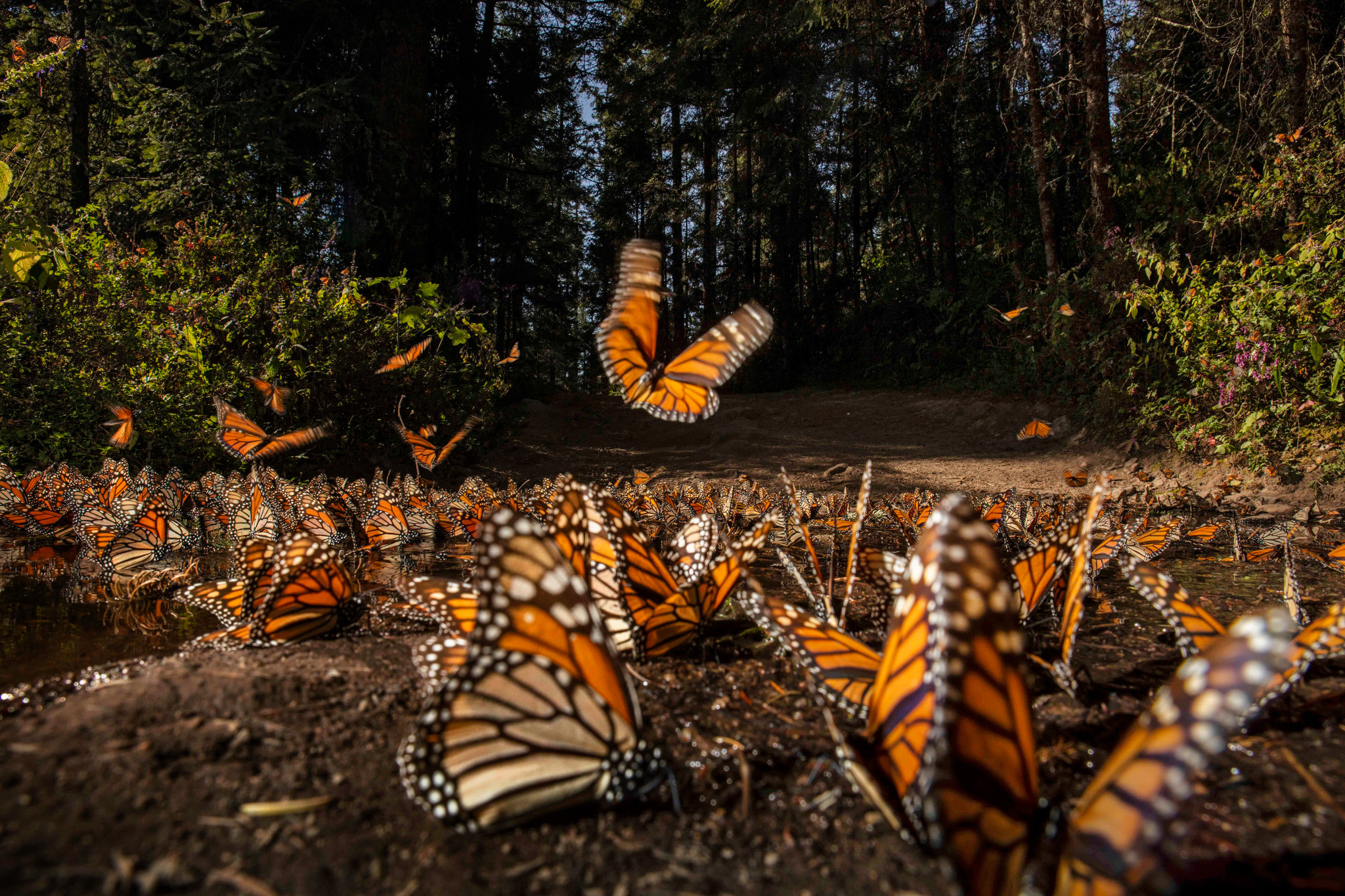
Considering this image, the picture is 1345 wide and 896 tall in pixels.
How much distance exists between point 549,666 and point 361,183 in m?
11.1

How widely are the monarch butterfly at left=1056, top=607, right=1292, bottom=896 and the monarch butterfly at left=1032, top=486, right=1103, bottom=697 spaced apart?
18.3 inches

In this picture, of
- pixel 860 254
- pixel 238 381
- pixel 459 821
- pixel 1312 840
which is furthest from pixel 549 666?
pixel 860 254

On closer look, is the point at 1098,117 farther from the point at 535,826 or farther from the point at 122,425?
the point at 122,425

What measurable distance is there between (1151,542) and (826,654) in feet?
8.96

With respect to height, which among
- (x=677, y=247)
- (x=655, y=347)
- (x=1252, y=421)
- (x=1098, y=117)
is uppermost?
(x=677, y=247)

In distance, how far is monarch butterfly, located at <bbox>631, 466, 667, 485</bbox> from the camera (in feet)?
19.5

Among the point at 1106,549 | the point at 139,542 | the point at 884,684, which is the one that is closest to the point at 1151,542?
the point at 1106,549

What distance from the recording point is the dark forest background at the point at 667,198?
5723mm

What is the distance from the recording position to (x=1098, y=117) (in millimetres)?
8406

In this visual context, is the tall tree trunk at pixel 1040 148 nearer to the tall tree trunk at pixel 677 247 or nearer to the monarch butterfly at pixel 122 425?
the tall tree trunk at pixel 677 247

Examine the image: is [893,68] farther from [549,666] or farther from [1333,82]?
[549,666]

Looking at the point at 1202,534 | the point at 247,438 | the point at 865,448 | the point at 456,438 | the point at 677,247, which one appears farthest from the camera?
the point at 677,247

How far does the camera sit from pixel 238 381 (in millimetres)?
6000

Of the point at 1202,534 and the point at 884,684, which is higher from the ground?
the point at 884,684
